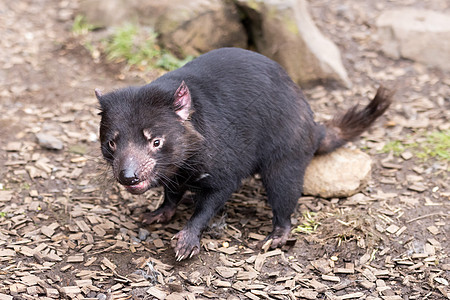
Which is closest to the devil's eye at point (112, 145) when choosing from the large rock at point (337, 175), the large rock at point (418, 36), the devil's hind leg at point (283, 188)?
the devil's hind leg at point (283, 188)

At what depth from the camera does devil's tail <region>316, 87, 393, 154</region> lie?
4227 millimetres

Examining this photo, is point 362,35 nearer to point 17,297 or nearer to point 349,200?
point 349,200

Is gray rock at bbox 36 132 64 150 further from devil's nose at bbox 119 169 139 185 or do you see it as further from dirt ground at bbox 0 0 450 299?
devil's nose at bbox 119 169 139 185

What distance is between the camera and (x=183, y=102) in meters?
3.23

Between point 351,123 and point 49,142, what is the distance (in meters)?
2.53

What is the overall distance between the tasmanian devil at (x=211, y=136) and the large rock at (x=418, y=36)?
2064 millimetres

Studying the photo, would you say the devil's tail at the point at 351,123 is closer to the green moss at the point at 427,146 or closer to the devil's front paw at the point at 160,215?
the green moss at the point at 427,146

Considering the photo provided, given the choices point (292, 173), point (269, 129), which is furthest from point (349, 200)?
point (269, 129)

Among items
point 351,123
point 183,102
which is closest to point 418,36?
point 351,123

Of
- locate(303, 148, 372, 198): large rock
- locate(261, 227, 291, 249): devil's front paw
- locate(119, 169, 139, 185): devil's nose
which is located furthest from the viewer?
locate(303, 148, 372, 198): large rock

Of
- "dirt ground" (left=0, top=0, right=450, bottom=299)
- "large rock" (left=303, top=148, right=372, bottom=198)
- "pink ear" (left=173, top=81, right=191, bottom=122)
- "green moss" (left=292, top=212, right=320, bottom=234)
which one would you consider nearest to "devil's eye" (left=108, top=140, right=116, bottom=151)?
"dirt ground" (left=0, top=0, right=450, bottom=299)

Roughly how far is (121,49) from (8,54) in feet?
4.04

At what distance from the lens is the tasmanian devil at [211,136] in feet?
10.2

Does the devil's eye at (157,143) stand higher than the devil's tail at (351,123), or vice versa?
the devil's eye at (157,143)
